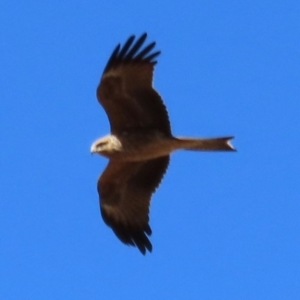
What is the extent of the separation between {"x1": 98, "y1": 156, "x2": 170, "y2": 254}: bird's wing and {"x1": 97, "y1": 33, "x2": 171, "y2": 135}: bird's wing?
2.95 feet

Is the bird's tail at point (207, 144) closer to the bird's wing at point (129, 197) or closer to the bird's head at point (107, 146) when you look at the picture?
the bird's head at point (107, 146)

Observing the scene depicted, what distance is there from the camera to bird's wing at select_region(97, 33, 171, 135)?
13742 millimetres

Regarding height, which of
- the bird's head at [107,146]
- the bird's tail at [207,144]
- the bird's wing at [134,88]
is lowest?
the bird's tail at [207,144]

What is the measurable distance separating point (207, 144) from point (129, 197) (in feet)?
6.68

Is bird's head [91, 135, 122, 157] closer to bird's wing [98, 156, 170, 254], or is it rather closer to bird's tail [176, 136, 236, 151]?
bird's wing [98, 156, 170, 254]

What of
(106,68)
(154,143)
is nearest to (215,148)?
(154,143)

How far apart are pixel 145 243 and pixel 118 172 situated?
1.10 meters

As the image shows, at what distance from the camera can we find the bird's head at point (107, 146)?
13961 mm

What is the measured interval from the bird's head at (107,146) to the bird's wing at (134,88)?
0.35 m

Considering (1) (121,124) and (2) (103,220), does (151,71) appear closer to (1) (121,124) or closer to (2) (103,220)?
(1) (121,124)

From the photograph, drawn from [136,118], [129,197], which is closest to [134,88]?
[136,118]

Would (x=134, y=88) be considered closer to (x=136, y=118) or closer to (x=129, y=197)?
(x=136, y=118)

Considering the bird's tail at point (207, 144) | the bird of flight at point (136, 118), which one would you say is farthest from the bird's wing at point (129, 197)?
the bird's tail at point (207, 144)

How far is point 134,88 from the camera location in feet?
45.4
